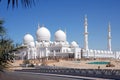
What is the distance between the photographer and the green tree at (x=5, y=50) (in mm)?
7707

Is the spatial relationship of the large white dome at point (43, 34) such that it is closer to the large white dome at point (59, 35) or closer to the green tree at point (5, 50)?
the large white dome at point (59, 35)

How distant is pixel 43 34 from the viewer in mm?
120625

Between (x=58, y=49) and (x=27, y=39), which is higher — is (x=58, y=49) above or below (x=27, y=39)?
below

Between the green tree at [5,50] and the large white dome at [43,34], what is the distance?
111 m

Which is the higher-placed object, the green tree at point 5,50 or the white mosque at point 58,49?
the white mosque at point 58,49

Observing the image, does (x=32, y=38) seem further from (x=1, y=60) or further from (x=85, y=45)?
(x=1, y=60)

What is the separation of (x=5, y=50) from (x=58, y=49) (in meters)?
109

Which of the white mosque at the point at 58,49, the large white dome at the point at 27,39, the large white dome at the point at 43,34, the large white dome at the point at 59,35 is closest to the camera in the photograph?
the white mosque at the point at 58,49

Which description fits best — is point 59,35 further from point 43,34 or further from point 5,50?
point 5,50

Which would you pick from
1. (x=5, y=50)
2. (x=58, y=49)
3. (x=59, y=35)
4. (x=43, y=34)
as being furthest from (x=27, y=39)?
(x=5, y=50)

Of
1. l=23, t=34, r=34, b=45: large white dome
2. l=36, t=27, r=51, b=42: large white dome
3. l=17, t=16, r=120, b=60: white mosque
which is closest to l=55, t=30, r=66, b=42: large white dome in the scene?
Answer: l=17, t=16, r=120, b=60: white mosque

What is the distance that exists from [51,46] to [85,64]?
2754 cm

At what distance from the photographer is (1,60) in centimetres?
761

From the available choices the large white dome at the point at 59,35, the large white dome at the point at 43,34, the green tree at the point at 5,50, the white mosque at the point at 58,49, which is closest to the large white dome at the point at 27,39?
the white mosque at the point at 58,49
